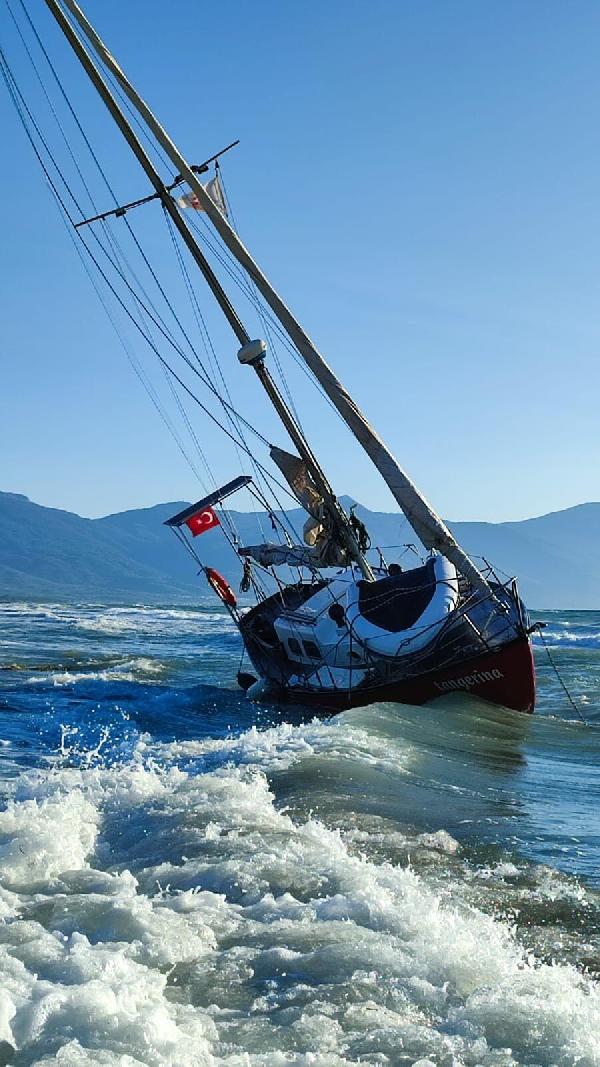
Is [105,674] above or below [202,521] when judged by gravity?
below

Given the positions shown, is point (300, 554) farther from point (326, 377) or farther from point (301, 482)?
point (326, 377)

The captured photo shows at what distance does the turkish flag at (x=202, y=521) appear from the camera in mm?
26750

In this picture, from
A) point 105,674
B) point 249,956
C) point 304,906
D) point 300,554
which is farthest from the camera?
point 105,674

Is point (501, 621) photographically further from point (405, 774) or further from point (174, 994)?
point (174, 994)

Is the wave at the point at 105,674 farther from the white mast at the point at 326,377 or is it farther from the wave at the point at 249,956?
the wave at the point at 249,956

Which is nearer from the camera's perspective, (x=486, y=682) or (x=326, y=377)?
(x=486, y=682)

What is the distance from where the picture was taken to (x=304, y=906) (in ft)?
24.7

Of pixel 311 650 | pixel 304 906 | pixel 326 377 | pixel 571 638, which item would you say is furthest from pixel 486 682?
pixel 571 638

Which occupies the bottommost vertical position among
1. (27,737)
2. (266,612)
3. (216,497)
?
(27,737)

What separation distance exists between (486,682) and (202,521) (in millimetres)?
10151

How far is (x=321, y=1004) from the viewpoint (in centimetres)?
596

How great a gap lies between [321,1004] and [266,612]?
23164 mm

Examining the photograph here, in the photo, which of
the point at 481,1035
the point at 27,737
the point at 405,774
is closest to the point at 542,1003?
the point at 481,1035

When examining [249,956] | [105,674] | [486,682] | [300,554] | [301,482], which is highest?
[301,482]
